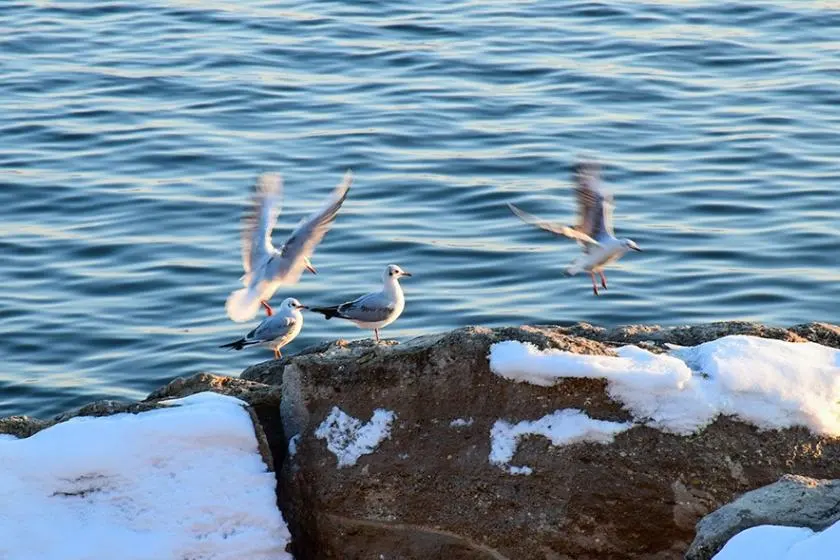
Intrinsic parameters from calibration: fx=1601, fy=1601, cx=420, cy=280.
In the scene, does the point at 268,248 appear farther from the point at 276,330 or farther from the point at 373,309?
the point at 373,309

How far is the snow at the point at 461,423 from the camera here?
5.18 m

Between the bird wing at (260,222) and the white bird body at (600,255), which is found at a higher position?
the bird wing at (260,222)

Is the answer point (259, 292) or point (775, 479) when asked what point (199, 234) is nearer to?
point (259, 292)

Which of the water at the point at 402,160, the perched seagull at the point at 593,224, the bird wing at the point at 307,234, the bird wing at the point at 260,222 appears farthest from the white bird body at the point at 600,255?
the bird wing at the point at 260,222

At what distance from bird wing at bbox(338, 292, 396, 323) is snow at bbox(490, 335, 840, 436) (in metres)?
2.92

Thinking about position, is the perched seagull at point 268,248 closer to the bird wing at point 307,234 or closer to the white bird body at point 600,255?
the bird wing at point 307,234

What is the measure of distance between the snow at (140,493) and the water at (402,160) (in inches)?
165

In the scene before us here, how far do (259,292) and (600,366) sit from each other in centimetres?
383

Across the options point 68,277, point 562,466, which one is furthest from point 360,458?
point 68,277

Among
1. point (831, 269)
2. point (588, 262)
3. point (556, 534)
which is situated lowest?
point (831, 269)

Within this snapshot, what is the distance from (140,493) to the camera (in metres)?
5.09

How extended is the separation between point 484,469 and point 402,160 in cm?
867

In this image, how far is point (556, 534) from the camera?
502 cm

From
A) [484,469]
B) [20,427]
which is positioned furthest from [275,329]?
[484,469]
